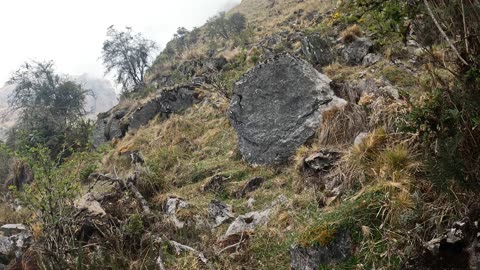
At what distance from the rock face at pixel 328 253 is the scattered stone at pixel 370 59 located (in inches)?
241

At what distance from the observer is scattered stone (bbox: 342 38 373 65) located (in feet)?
31.2

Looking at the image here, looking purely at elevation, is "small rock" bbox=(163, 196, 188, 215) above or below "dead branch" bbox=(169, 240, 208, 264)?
above

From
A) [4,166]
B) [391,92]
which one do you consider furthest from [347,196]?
[4,166]

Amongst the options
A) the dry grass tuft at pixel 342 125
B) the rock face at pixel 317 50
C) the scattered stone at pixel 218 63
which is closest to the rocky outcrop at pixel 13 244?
the dry grass tuft at pixel 342 125

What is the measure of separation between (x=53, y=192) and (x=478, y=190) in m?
4.72

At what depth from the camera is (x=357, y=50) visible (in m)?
9.72

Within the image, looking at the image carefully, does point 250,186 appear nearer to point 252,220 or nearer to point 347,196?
point 252,220

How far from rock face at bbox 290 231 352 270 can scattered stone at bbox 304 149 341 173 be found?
5.81 ft

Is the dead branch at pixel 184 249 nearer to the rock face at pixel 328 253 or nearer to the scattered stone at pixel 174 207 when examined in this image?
the scattered stone at pixel 174 207

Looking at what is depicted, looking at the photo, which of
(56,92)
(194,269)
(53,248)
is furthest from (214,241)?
(56,92)

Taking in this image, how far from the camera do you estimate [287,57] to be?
24.4 feet

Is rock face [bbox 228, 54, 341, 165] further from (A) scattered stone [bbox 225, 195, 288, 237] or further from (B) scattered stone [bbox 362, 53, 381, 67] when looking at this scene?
(B) scattered stone [bbox 362, 53, 381, 67]

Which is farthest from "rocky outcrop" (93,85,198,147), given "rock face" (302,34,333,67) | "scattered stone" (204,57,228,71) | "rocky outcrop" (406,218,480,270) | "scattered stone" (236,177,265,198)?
"rocky outcrop" (406,218,480,270)

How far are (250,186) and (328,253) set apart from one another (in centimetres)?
291
